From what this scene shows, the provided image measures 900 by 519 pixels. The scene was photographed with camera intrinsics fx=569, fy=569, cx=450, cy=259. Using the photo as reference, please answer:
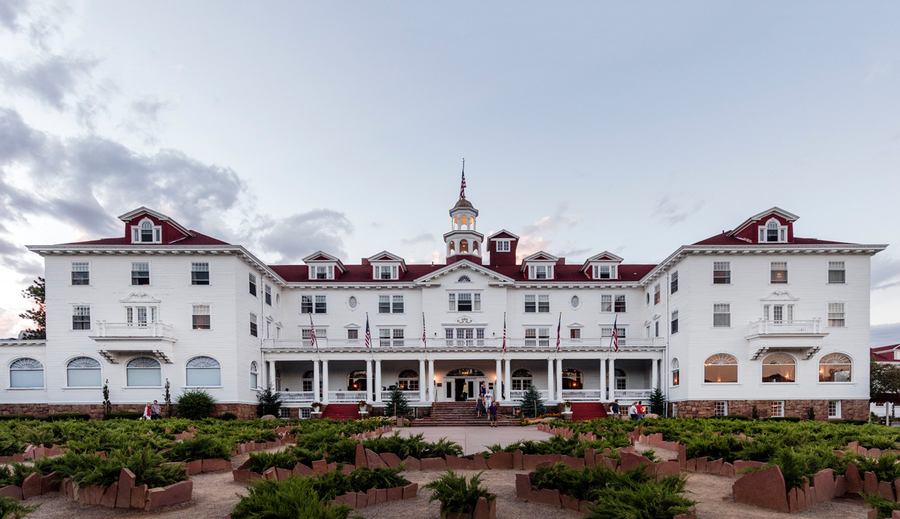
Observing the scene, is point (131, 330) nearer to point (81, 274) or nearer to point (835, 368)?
point (81, 274)

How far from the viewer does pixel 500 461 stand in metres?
13.8

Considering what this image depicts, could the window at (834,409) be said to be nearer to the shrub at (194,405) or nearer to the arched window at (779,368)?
the arched window at (779,368)

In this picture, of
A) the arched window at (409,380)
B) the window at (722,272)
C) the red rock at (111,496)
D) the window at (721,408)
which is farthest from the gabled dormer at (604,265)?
the red rock at (111,496)

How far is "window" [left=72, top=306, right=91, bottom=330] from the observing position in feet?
118

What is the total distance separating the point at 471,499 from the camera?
29.3ft

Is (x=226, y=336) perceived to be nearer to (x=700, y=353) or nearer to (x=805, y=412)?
(x=700, y=353)

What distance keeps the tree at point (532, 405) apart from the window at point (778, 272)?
16.8 m

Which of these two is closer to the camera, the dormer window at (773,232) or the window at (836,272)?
the window at (836,272)

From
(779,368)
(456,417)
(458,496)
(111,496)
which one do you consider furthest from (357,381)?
(458,496)

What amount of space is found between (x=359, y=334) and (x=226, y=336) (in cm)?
1190

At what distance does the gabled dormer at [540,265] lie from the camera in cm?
4684

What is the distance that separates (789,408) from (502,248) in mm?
25452

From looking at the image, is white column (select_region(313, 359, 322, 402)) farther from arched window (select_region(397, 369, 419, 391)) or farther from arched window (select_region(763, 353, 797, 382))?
arched window (select_region(763, 353, 797, 382))

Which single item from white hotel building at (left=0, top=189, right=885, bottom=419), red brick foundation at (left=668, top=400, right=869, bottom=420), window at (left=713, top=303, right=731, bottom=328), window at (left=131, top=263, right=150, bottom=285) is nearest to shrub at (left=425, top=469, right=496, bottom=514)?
white hotel building at (left=0, top=189, right=885, bottom=419)
